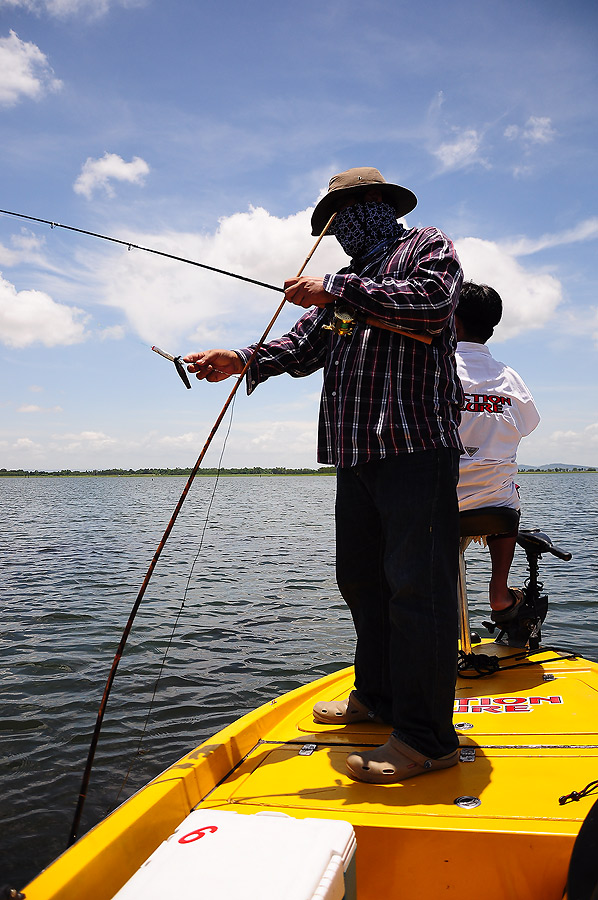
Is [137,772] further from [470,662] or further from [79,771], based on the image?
[470,662]

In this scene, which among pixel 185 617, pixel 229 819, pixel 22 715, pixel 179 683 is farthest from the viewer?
pixel 185 617

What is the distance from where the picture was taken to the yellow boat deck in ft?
6.26

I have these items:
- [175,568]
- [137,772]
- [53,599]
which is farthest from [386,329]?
[175,568]

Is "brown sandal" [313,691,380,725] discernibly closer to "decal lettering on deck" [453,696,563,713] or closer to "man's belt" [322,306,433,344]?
"decal lettering on deck" [453,696,563,713]

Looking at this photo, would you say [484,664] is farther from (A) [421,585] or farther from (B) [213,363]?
(B) [213,363]

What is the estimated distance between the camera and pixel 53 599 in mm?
10297

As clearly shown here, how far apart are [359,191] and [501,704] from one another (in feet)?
7.82

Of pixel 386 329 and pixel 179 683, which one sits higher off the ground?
pixel 386 329

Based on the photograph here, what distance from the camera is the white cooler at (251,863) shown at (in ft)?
4.76

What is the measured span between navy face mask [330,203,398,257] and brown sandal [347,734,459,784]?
6.62ft

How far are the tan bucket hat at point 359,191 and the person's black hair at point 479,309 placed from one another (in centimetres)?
100

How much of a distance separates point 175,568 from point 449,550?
1139cm

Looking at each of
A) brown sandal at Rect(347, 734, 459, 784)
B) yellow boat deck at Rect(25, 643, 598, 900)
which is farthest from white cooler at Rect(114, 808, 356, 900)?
brown sandal at Rect(347, 734, 459, 784)

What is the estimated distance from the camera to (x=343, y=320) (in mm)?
2619
